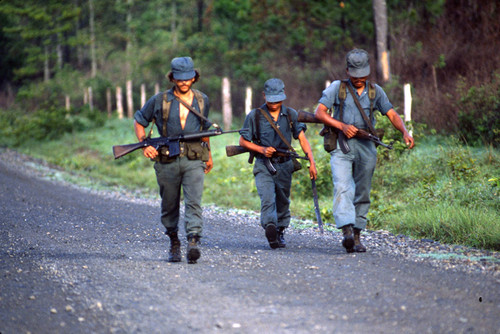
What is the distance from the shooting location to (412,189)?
1142 cm

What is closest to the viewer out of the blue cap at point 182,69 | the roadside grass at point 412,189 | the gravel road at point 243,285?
the gravel road at point 243,285

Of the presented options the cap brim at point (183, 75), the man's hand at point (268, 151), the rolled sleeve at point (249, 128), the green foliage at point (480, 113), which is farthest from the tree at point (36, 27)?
the cap brim at point (183, 75)

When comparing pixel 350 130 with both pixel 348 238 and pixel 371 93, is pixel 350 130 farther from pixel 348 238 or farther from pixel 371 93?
pixel 348 238

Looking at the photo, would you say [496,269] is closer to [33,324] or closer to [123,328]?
[123,328]

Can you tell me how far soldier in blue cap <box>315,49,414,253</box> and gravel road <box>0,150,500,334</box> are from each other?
1.33 ft

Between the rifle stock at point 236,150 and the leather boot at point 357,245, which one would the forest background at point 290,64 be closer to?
the leather boot at point 357,245

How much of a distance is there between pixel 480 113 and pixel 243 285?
9845 millimetres

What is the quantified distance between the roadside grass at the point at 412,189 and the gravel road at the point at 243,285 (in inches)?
21.2

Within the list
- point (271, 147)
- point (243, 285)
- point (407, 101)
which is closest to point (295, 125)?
point (271, 147)

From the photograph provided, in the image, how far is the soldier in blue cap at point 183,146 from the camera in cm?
667

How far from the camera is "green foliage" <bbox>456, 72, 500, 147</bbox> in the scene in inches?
530

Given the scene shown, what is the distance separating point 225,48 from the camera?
125ft

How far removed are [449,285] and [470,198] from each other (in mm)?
4445

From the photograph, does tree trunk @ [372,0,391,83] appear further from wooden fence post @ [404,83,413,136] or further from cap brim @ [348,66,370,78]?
cap brim @ [348,66,370,78]
